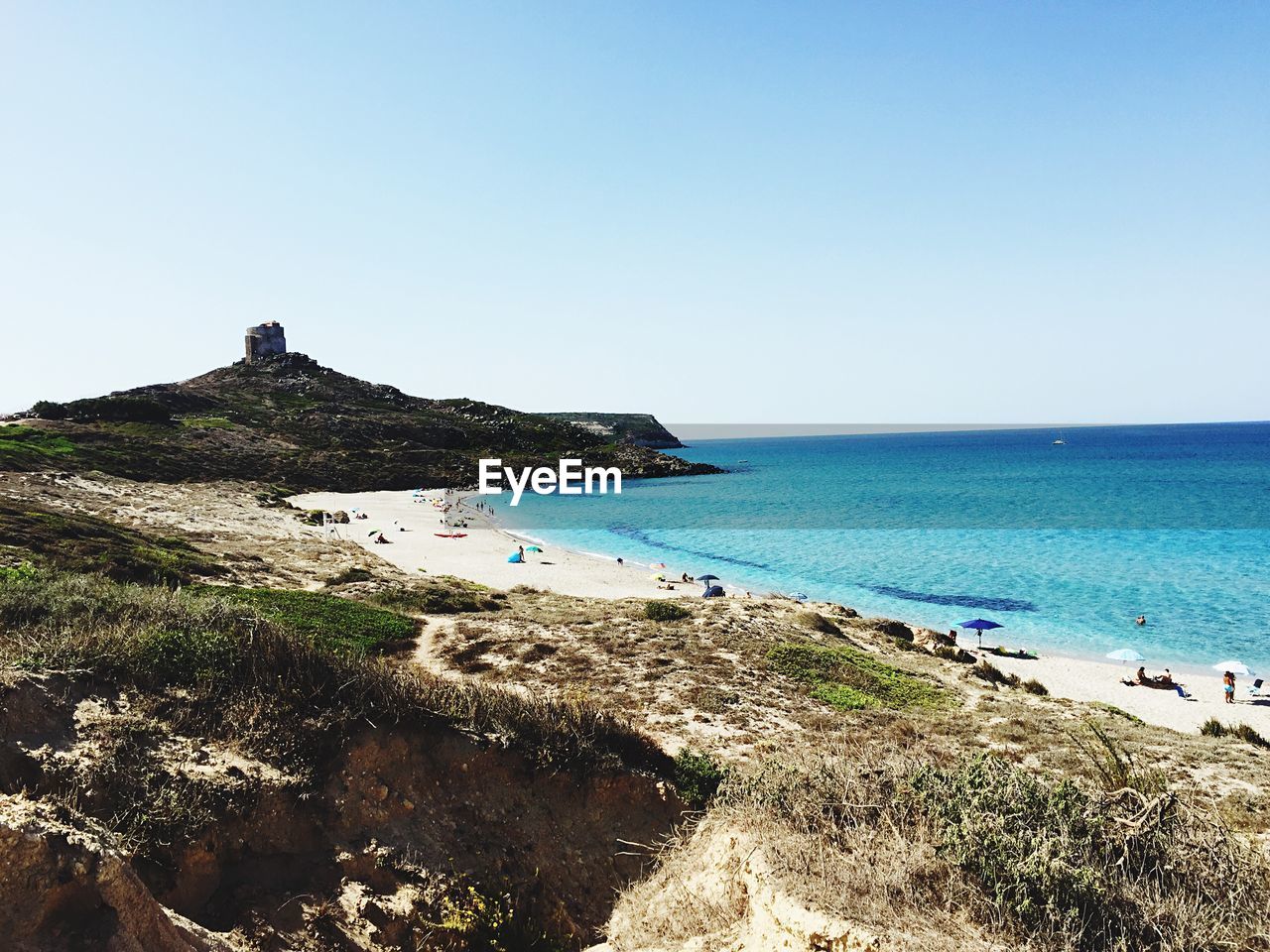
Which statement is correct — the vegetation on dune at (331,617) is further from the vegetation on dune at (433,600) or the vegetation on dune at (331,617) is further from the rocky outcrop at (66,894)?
the rocky outcrop at (66,894)

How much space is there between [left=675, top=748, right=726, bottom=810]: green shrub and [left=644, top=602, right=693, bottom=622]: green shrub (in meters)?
13.6

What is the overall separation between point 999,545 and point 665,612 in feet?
139

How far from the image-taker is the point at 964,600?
127ft

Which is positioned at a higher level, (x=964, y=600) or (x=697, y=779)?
(x=697, y=779)

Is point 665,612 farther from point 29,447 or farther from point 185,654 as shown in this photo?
point 29,447

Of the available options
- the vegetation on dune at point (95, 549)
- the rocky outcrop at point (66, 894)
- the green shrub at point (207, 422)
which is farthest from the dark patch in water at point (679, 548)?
the green shrub at point (207, 422)

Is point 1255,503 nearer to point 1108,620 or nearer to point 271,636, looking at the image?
point 1108,620

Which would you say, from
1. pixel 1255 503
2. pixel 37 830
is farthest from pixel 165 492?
pixel 1255 503

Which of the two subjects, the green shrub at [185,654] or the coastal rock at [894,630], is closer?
the green shrub at [185,654]

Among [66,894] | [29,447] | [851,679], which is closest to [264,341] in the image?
[29,447]

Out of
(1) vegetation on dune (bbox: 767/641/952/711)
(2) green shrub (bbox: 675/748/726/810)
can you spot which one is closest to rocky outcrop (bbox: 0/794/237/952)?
(2) green shrub (bbox: 675/748/726/810)

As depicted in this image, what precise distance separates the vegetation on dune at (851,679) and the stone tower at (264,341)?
161 meters

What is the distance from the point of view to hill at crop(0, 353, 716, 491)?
66125 millimetres

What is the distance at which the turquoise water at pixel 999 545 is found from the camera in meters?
34.2
